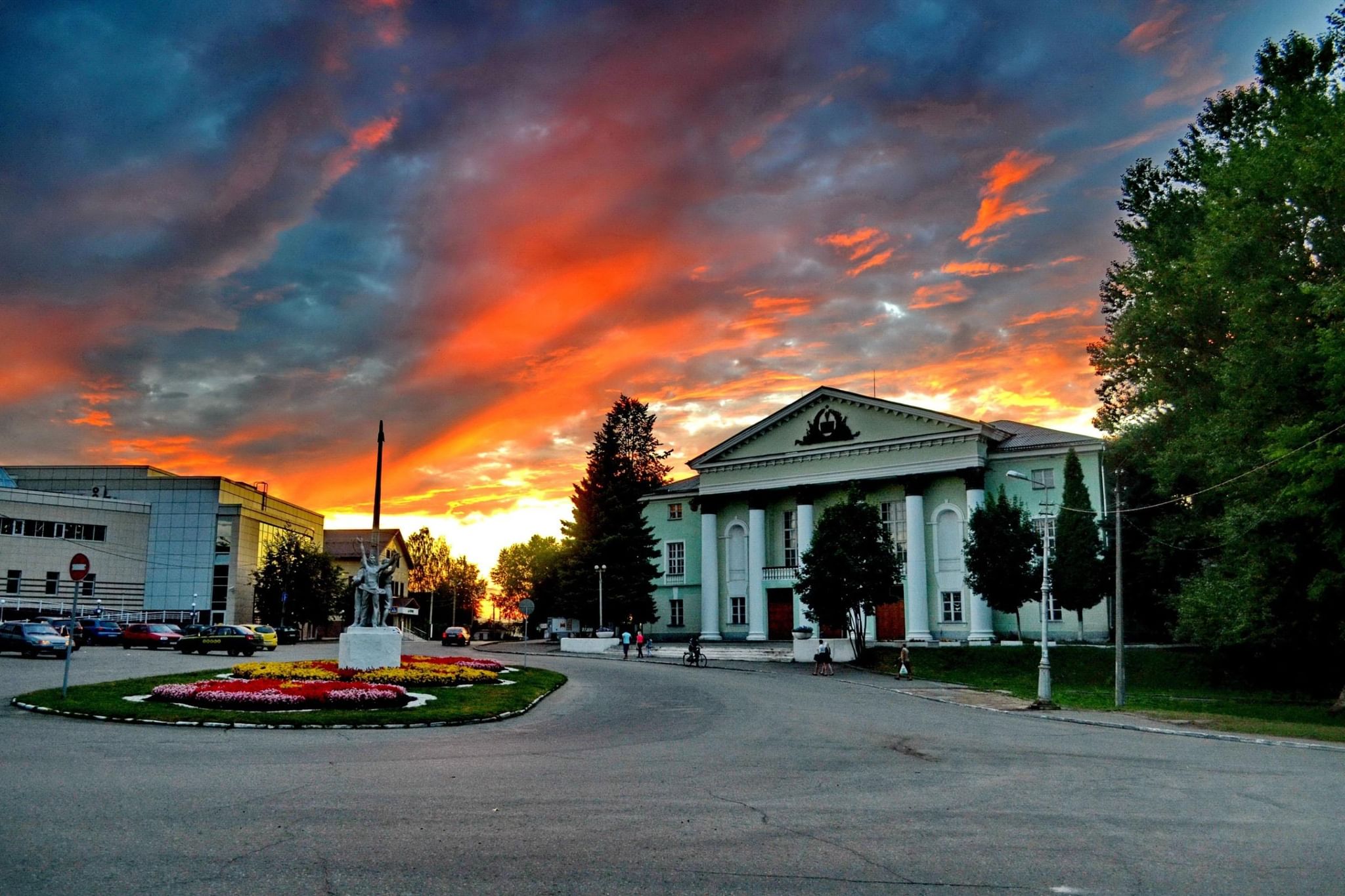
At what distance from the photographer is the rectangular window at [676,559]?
68250mm

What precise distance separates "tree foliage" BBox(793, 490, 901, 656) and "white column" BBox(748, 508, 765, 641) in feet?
43.6

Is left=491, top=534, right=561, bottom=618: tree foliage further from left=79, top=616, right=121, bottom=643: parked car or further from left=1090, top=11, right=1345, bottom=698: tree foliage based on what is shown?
left=1090, top=11, right=1345, bottom=698: tree foliage

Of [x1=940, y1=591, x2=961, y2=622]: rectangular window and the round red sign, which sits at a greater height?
the round red sign

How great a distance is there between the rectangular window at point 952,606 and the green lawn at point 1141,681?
9.31m

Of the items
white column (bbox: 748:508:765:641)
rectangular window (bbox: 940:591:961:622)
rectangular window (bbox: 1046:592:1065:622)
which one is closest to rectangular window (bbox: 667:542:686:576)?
white column (bbox: 748:508:765:641)

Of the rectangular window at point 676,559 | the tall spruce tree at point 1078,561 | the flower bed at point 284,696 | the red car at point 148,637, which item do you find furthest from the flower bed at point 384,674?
the rectangular window at point 676,559

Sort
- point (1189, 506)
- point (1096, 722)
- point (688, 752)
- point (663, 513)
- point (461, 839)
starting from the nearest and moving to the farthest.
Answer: point (461, 839) < point (688, 752) < point (1096, 722) < point (1189, 506) < point (663, 513)

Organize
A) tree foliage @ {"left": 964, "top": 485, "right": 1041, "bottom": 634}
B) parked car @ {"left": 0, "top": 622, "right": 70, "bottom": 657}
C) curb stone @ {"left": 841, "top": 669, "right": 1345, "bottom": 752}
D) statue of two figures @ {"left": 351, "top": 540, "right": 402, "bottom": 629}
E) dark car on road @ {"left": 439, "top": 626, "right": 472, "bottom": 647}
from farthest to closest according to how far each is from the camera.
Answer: dark car on road @ {"left": 439, "top": 626, "right": 472, "bottom": 647}, tree foliage @ {"left": 964, "top": 485, "right": 1041, "bottom": 634}, parked car @ {"left": 0, "top": 622, "right": 70, "bottom": 657}, statue of two figures @ {"left": 351, "top": 540, "right": 402, "bottom": 629}, curb stone @ {"left": 841, "top": 669, "right": 1345, "bottom": 752}

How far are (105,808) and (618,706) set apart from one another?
14741 mm

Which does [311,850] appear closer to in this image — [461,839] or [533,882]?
[461,839]

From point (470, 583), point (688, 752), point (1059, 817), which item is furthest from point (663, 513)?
point (470, 583)

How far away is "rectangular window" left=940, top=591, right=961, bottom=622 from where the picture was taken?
54.3 metres

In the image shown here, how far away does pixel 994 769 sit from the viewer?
13.6m

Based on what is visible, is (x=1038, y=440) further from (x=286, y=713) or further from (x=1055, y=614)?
(x=286, y=713)
